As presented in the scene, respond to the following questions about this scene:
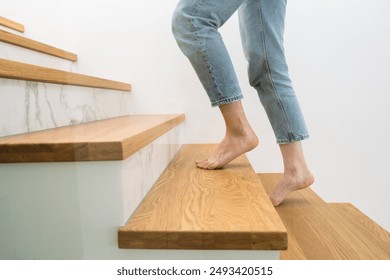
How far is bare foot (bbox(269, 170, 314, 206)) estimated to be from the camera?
74cm

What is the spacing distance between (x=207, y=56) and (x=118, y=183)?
1.09 ft

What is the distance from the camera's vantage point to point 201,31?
0.61m

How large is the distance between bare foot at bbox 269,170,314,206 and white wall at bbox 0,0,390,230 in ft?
1.09

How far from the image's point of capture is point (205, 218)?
460 millimetres

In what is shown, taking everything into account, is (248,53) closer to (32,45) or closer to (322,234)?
(322,234)

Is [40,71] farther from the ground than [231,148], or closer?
farther from the ground

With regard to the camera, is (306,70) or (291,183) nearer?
(291,183)

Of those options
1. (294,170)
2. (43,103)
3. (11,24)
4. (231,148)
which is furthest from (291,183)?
(11,24)

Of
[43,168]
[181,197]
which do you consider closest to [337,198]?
[181,197]

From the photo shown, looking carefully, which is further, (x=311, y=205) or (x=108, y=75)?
(x=108, y=75)

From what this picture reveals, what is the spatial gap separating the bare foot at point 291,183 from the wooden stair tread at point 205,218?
0.13 m

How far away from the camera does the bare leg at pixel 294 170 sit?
727 mm

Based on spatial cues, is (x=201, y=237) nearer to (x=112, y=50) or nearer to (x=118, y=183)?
(x=118, y=183)

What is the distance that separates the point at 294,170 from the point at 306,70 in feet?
1.65
